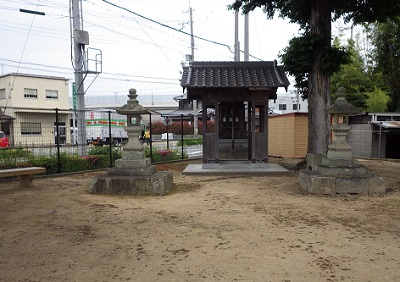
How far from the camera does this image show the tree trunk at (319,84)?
10.1m

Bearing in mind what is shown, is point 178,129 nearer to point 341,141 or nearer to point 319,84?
point 319,84

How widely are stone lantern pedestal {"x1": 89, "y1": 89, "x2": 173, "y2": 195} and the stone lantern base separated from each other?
339cm

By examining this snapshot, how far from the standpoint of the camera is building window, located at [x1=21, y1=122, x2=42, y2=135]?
11094mm

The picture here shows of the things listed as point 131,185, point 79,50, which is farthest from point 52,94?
point 131,185

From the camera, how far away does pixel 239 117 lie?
1211 centimetres

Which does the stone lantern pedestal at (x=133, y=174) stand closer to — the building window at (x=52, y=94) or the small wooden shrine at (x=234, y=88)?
the small wooden shrine at (x=234, y=88)

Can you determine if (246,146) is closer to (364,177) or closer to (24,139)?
(364,177)

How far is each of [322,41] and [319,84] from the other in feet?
4.39

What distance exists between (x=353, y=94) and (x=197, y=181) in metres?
19.5

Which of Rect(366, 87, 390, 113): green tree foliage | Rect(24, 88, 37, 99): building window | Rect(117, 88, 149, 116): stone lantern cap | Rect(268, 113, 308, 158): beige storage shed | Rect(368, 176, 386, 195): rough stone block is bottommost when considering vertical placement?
Rect(368, 176, 386, 195): rough stone block

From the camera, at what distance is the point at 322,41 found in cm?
993

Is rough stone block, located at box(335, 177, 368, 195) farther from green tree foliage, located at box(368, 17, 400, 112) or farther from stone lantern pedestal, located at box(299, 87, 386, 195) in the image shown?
green tree foliage, located at box(368, 17, 400, 112)

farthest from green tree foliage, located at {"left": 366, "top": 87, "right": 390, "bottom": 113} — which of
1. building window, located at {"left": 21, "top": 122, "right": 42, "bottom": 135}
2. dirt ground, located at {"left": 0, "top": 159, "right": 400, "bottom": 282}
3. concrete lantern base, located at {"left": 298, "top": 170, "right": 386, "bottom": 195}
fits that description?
building window, located at {"left": 21, "top": 122, "right": 42, "bottom": 135}

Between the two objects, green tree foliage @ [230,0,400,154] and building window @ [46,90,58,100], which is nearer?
green tree foliage @ [230,0,400,154]
